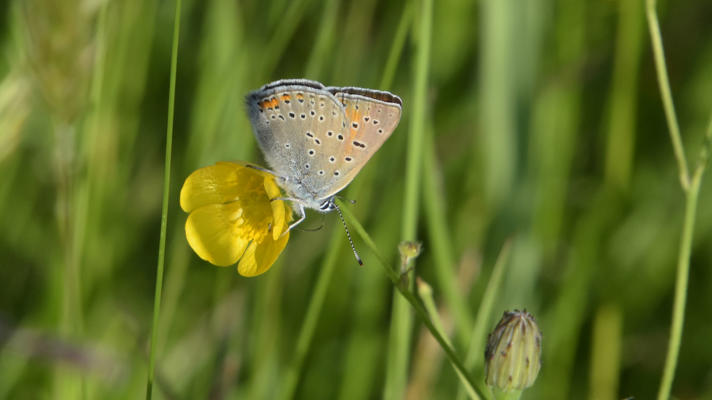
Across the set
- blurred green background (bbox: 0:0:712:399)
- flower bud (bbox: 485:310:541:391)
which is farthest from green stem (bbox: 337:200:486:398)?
blurred green background (bbox: 0:0:712:399)

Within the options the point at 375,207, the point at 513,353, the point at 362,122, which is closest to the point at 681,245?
the point at 513,353

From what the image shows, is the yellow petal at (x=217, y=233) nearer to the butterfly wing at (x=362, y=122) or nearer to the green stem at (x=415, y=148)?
the butterfly wing at (x=362, y=122)

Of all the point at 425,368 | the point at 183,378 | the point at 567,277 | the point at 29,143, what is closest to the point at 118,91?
the point at 29,143

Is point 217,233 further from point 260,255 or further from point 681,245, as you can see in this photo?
point 681,245

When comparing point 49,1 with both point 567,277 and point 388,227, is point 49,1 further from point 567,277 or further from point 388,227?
point 567,277

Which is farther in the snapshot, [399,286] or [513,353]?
[513,353]

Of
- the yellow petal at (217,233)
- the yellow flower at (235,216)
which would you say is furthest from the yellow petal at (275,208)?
the yellow petal at (217,233)

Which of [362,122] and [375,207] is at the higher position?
[362,122]

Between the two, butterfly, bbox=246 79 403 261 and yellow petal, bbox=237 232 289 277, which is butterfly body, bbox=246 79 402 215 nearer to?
butterfly, bbox=246 79 403 261
